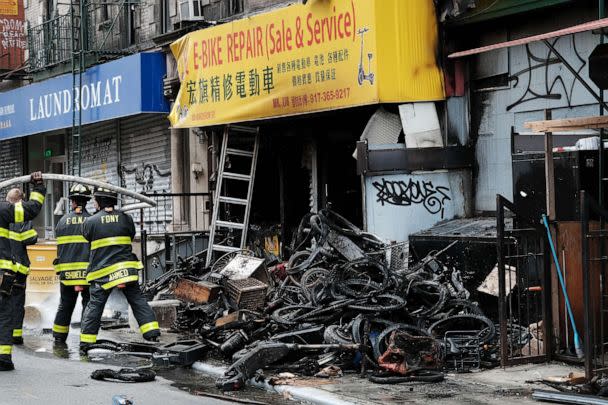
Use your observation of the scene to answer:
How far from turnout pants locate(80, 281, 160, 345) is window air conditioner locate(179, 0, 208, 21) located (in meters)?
7.02

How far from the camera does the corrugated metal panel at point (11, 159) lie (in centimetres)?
2831

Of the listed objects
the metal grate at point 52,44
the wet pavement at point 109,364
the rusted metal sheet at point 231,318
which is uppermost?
the metal grate at point 52,44

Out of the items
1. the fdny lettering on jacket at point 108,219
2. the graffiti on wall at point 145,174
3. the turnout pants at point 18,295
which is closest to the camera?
the turnout pants at point 18,295

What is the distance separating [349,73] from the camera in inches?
532

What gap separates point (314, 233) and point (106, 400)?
5.77 m

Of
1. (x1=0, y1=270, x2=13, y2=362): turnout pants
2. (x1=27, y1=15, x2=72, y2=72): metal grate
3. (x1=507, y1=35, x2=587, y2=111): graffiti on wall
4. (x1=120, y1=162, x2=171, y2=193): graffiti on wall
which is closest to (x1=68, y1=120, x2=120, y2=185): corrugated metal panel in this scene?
(x1=120, y1=162, x2=171, y2=193): graffiti on wall

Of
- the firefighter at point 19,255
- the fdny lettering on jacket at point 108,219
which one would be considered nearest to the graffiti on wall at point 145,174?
the fdny lettering on jacket at point 108,219

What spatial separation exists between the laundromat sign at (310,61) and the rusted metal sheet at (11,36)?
1021 centimetres

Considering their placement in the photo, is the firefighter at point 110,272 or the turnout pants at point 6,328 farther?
the firefighter at point 110,272

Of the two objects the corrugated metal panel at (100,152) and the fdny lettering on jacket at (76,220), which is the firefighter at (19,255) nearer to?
the fdny lettering on jacket at (76,220)

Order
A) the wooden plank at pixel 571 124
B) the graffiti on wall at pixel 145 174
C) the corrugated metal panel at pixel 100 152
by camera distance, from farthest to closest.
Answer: the corrugated metal panel at pixel 100 152
the graffiti on wall at pixel 145 174
the wooden plank at pixel 571 124

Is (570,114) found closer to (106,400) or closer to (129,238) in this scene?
(129,238)

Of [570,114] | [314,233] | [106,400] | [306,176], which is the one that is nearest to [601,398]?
[106,400]

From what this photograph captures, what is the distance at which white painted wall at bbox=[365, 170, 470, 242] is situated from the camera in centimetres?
1362
